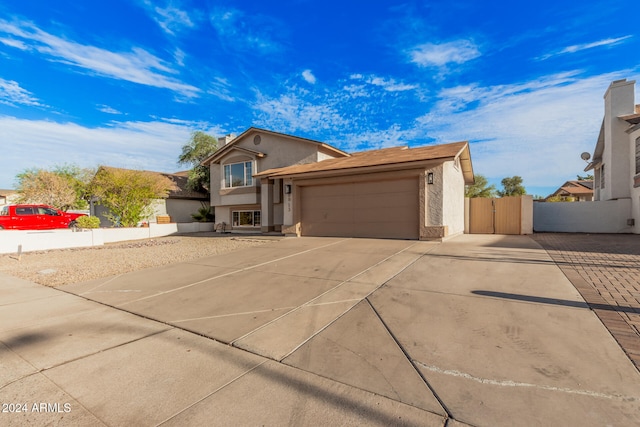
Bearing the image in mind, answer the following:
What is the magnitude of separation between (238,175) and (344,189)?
9539 mm

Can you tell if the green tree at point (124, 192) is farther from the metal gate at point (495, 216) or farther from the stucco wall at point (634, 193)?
the stucco wall at point (634, 193)

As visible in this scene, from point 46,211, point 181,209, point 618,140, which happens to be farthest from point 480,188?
point 46,211

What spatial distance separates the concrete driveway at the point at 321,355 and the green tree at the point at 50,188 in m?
22.3

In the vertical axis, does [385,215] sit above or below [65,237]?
above

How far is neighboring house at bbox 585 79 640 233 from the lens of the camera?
15140 millimetres

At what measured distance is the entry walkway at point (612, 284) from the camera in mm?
3377

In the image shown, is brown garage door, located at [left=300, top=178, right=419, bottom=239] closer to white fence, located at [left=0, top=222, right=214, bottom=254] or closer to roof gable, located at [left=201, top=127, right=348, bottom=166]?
roof gable, located at [left=201, top=127, right=348, bottom=166]

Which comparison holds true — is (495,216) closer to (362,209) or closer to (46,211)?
(362,209)

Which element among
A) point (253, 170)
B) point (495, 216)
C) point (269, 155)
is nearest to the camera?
point (495, 216)

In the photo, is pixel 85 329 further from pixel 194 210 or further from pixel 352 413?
pixel 194 210

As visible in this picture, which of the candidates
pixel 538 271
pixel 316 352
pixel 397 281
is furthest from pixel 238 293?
pixel 538 271

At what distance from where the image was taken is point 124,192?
17375 mm

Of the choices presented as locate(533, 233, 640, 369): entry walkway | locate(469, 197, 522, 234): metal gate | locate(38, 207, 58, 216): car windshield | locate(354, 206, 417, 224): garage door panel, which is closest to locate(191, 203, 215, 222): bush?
locate(38, 207, 58, 216): car windshield

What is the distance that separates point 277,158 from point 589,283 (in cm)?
1656
